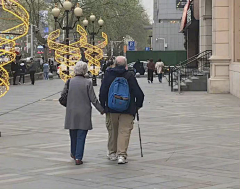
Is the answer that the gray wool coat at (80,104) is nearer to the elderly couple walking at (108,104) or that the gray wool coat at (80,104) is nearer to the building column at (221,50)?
the elderly couple walking at (108,104)

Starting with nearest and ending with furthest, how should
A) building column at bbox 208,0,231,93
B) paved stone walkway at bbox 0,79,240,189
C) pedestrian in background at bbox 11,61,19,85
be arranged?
paved stone walkway at bbox 0,79,240,189, building column at bbox 208,0,231,93, pedestrian in background at bbox 11,61,19,85

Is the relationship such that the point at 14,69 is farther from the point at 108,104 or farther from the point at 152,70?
the point at 108,104

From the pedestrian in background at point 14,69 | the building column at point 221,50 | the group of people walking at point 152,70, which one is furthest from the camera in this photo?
the group of people walking at point 152,70

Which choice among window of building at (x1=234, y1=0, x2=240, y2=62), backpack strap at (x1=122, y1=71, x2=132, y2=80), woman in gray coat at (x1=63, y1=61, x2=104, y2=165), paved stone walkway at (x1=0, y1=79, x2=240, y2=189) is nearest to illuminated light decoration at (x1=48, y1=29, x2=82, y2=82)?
window of building at (x1=234, y1=0, x2=240, y2=62)

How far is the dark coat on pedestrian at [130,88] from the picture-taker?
9.44 m

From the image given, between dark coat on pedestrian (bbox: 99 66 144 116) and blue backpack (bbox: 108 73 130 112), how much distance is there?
9cm

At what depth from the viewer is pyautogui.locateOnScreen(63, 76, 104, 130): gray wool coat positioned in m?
9.43

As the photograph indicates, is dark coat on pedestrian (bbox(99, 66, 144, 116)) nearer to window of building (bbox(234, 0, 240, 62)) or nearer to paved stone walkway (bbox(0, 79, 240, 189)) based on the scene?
paved stone walkway (bbox(0, 79, 240, 189))

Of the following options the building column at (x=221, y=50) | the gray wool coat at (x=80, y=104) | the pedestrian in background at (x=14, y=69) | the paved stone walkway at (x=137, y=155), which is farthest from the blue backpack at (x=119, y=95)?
the pedestrian in background at (x=14, y=69)

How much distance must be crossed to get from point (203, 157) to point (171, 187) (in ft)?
7.98

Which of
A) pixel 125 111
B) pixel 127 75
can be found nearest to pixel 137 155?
pixel 125 111

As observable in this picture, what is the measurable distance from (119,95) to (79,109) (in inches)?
26.4

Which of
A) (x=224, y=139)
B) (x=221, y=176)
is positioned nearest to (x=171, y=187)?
(x=221, y=176)

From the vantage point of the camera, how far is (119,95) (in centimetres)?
930
